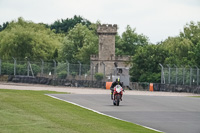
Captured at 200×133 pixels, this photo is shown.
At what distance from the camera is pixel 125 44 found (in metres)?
124

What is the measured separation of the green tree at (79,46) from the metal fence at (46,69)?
167ft

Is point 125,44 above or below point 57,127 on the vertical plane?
above

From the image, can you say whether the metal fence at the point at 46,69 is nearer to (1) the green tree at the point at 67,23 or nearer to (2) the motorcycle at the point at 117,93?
(2) the motorcycle at the point at 117,93

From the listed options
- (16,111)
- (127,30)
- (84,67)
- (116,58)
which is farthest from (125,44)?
(16,111)

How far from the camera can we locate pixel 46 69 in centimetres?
5594

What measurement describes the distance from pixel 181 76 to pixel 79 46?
61759mm

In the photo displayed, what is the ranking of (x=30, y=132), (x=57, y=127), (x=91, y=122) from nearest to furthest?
(x=30, y=132)
(x=57, y=127)
(x=91, y=122)

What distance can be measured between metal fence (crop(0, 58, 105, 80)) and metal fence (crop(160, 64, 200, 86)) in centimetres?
745

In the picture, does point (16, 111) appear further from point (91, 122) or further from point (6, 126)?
point (6, 126)

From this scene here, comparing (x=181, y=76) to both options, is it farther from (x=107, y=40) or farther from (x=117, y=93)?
(x=107, y=40)

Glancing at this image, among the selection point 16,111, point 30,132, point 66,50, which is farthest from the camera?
point 66,50

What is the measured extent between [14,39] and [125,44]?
1150 inches

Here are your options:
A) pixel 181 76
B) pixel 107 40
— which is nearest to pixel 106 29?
pixel 107 40

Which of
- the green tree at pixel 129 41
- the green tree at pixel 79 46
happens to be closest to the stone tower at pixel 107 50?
the green tree at pixel 79 46
